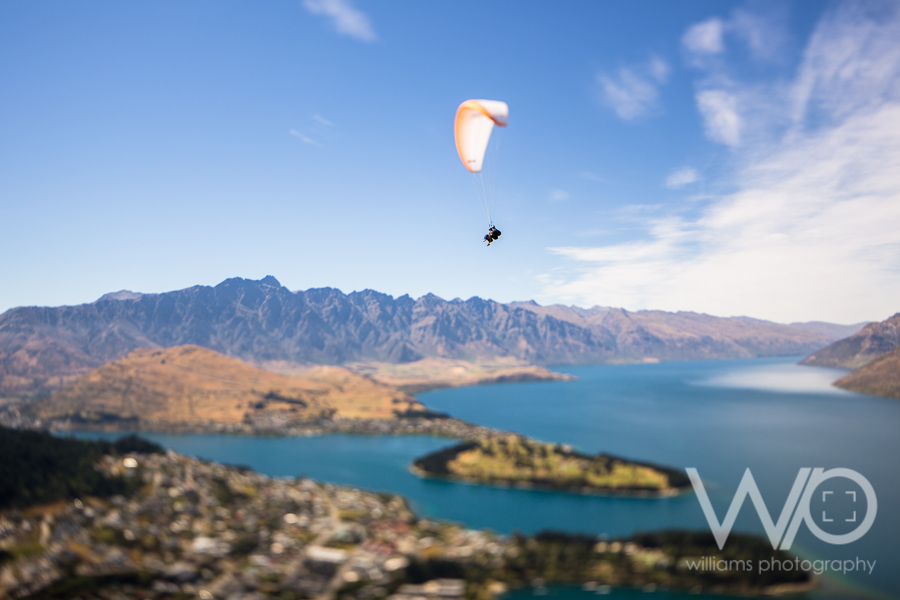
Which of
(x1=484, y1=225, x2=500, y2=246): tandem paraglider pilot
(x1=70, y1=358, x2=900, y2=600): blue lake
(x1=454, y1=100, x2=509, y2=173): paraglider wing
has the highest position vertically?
(x1=454, y1=100, x2=509, y2=173): paraglider wing

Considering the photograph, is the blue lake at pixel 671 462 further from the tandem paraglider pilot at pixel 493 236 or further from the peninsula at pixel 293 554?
the tandem paraglider pilot at pixel 493 236

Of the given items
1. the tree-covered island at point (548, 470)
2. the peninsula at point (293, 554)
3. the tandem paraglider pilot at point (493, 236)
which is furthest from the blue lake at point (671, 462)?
the tandem paraglider pilot at point (493, 236)

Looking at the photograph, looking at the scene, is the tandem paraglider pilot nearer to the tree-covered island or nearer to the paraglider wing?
the paraglider wing

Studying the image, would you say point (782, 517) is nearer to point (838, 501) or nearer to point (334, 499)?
point (838, 501)

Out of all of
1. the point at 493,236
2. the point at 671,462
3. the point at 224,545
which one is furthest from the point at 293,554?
the point at 671,462

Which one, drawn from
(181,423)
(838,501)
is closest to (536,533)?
(838,501)

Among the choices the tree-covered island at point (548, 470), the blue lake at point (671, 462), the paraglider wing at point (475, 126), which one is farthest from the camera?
the tree-covered island at point (548, 470)

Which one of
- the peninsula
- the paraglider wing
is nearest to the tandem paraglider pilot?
the paraglider wing
